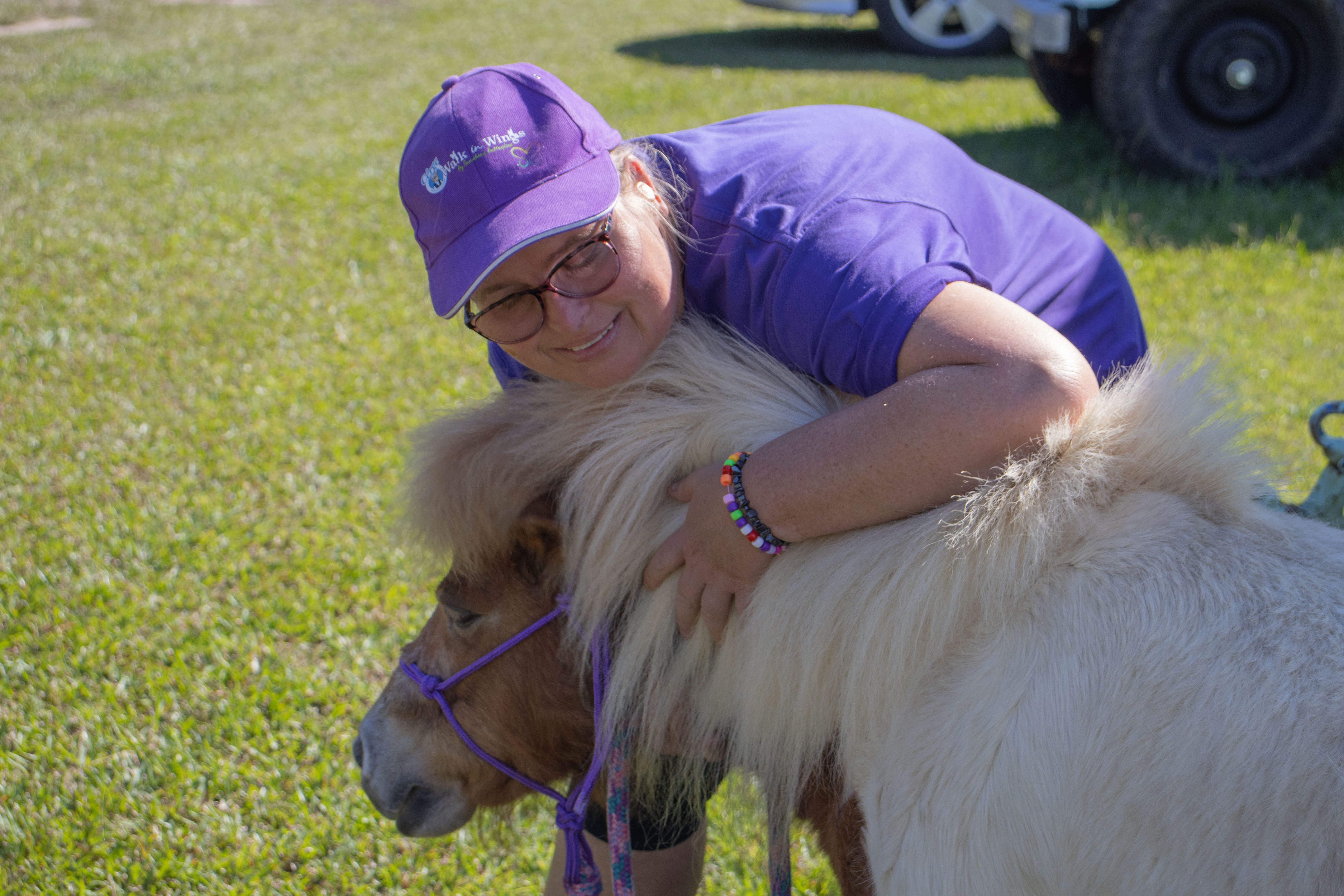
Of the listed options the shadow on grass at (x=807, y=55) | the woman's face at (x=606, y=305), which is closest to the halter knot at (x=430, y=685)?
the woman's face at (x=606, y=305)

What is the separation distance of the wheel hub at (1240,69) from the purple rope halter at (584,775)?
5.85 metres

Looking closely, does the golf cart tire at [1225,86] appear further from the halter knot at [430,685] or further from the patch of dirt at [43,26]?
the patch of dirt at [43,26]

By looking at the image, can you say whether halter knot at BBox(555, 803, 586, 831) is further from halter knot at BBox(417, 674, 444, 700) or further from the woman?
the woman

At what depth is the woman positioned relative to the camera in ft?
4.36

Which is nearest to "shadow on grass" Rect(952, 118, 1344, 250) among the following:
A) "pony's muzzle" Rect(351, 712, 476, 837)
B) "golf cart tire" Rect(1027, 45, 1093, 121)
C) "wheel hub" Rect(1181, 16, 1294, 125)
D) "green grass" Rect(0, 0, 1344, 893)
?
"green grass" Rect(0, 0, 1344, 893)

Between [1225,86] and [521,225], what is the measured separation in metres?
5.92

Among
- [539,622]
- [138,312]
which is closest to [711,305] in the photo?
[539,622]

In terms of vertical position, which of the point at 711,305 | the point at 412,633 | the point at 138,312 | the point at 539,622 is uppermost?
the point at 711,305

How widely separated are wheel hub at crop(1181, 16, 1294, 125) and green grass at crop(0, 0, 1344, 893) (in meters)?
0.51

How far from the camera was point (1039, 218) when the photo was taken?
192 centimetres

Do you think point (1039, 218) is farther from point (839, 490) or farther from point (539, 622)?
point (539, 622)

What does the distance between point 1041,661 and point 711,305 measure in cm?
82

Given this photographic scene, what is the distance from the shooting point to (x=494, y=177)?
1.45 metres

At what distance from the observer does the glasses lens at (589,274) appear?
59.5 inches
